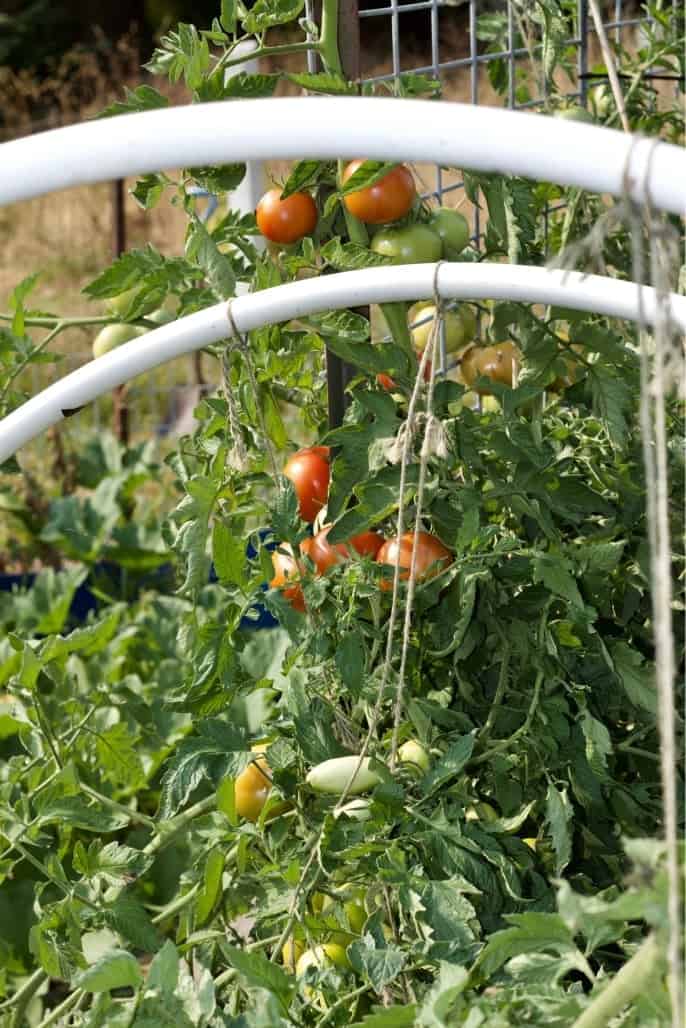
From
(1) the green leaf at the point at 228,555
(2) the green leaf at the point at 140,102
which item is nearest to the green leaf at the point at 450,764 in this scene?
(1) the green leaf at the point at 228,555

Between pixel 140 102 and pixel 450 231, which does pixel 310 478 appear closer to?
pixel 450 231

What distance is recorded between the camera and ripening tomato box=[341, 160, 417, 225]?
113cm

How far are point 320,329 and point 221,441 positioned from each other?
195 mm

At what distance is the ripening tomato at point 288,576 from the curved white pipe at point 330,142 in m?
0.46

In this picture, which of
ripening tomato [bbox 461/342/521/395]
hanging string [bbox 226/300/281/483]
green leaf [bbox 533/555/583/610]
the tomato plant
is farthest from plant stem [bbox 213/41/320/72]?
green leaf [bbox 533/555/583/610]

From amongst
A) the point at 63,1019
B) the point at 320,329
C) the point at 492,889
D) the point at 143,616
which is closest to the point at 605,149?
the point at 320,329

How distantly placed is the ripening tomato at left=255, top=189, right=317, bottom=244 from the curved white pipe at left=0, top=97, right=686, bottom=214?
0.52 m

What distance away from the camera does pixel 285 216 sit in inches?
47.3

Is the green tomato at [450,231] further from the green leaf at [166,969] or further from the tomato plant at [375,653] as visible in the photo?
the green leaf at [166,969]

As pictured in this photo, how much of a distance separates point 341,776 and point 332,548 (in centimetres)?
21

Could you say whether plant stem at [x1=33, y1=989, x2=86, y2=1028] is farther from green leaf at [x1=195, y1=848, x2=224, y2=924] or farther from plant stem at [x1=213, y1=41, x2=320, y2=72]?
plant stem at [x1=213, y1=41, x2=320, y2=72]

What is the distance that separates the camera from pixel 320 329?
1.09 metres

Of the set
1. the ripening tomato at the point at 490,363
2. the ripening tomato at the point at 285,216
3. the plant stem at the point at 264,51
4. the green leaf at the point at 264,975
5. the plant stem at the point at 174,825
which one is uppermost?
the plant stem at the point at 264,51

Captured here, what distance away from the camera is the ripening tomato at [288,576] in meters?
1.09
